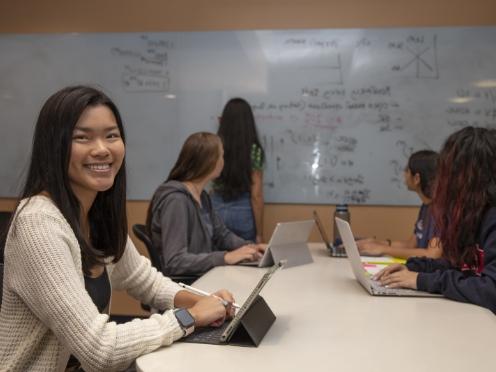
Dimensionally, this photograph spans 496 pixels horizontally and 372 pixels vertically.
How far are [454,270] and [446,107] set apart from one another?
2.10 metres

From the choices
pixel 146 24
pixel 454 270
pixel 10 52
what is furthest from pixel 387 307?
pixel 10 52

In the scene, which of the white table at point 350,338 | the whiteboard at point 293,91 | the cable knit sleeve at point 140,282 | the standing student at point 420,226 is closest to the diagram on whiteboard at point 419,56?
the whiteboard at point 293,91

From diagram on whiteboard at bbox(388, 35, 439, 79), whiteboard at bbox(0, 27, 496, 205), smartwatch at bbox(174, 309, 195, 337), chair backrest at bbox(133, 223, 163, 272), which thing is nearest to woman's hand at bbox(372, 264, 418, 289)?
smartwatch at bbox(174, 309, 195, 337)

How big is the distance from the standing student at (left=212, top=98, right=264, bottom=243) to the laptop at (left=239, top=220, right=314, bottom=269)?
1086 millimetres

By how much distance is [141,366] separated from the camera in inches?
44.5

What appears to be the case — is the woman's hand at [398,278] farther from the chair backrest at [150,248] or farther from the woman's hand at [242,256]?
the chair backrest at [150,248]

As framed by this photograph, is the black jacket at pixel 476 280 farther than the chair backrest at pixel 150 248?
No

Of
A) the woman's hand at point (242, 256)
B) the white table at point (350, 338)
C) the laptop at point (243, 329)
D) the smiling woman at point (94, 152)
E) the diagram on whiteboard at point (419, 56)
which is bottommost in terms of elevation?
the woman's hand at point (242, 256)

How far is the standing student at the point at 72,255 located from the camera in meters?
1.15

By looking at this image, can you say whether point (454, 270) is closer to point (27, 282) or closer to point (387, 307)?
point (387, 307)

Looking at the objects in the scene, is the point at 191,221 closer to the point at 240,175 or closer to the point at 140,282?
the point at 140,282

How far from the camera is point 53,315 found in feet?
3.74

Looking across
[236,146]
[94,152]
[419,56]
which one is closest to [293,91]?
[236,146]

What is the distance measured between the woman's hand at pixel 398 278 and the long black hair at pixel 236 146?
5.65ft
